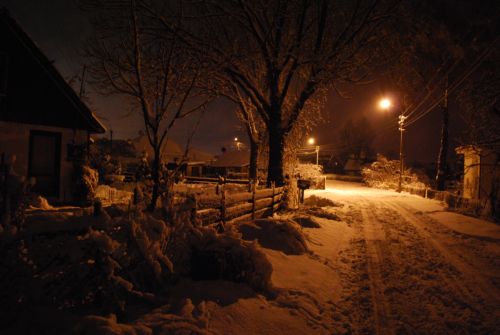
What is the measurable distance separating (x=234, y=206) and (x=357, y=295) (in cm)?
400

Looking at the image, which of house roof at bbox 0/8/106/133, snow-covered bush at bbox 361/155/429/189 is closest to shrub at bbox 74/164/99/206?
house roof at bbox 0/8/106/133

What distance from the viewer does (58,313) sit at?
9.11 ft

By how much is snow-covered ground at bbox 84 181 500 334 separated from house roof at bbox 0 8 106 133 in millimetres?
9776

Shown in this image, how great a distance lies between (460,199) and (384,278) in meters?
12.9

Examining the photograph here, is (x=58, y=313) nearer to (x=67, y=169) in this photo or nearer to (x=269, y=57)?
(x=67, y=169)

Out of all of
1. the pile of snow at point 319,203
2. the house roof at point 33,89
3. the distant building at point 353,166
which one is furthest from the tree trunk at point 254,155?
the distant building at point 353,166

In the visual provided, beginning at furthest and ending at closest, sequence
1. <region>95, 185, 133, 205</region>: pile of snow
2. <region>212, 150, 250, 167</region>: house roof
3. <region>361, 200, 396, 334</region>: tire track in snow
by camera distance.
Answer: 1. <region>212, 150, 250, 167</region>: house roof
2. <region>95, 185, 133, 205</region>: pile of snow
3. <region>361, 200, 396, 334</region>: tire track in snow

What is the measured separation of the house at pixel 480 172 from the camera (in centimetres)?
1638

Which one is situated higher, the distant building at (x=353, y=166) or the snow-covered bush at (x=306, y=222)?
the distant building at (x=353, y=166)

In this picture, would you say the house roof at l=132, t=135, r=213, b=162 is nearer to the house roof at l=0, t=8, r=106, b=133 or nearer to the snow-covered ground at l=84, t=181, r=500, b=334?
the house roof at l=0, t=8, r=106, b=133

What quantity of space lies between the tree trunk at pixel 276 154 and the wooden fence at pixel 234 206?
163 centimetres

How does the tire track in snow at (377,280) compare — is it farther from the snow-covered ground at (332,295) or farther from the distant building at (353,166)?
the distant building at (353,166)

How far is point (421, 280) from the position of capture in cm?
562

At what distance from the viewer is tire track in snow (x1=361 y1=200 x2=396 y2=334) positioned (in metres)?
3.99
